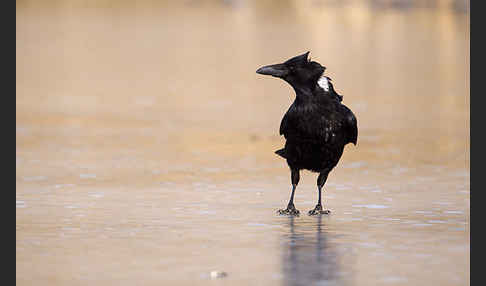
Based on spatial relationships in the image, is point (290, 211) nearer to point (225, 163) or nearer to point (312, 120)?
point (312, 120)

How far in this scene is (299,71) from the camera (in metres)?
9.34

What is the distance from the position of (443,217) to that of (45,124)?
725 cm

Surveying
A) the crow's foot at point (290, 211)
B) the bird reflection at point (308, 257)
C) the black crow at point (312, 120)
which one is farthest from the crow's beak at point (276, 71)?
the bird reflection at point (308, 257)

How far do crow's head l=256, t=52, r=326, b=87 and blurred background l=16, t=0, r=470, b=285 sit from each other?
39.0 inches

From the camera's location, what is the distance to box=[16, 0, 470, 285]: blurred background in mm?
7500

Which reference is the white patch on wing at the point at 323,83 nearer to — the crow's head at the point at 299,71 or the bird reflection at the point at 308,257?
the crow's head at the point at 299,71

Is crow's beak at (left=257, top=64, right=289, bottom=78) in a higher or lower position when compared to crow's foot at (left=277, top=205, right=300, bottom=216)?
higher

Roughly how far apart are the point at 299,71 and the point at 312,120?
1.31 feet

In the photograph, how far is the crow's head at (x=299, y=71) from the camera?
9297 millimetres

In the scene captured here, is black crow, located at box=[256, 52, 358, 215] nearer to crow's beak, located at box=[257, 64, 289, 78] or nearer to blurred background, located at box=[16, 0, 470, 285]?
crow's beak, located at box=[257, 64, 289, 78]

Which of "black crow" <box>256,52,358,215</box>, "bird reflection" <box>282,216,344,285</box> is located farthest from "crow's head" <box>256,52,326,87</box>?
"bird reflection" <box>282,216,344,285</box>

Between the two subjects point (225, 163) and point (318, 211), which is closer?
point (318, 211)

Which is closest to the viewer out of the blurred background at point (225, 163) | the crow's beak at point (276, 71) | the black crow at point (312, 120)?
the blurred background at point (225, 163)

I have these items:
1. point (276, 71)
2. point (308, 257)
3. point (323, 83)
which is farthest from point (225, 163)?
point (308, 257)
